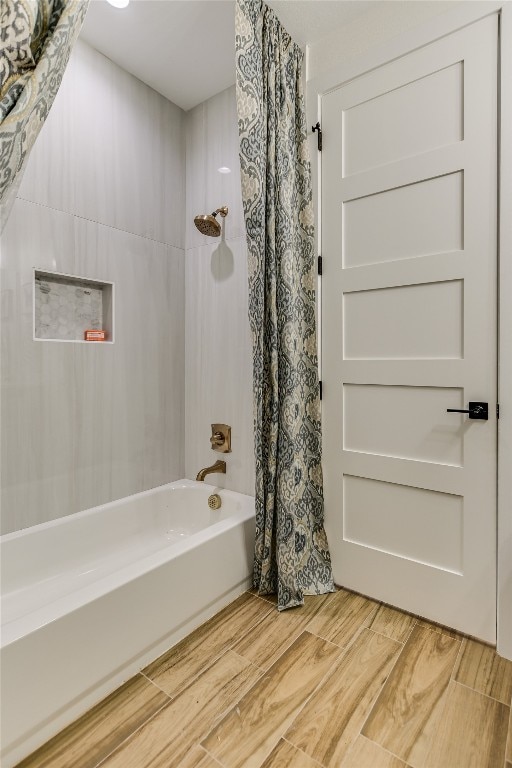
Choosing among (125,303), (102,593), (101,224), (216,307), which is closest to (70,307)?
(125,303)

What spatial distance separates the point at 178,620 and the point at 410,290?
1.60 meters

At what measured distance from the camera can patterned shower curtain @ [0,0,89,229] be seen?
Answer: 745 millimetres

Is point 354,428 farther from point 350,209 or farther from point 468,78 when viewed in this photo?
point 468,78

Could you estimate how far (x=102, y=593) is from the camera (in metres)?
1.19

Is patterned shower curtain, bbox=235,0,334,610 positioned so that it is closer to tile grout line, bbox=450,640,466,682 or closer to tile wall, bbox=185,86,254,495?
tile wall, bbox=185,86,254,495

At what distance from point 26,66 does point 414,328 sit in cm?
145

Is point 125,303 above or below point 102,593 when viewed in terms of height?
above

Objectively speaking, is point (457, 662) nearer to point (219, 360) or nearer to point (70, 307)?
point (219, 360)

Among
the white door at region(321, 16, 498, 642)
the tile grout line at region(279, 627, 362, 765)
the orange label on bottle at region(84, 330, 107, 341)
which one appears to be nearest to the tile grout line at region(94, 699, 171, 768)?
the tile grout line at region(279, 627, 362, 765)

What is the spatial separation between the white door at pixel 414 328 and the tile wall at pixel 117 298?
3.27 ft

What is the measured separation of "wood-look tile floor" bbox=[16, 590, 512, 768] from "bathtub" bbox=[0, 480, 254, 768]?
0.08 metres

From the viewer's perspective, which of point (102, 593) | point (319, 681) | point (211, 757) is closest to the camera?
point (211, 757)

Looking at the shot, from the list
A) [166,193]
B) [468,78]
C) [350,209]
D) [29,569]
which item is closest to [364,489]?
[350,209]

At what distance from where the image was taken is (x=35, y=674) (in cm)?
103
